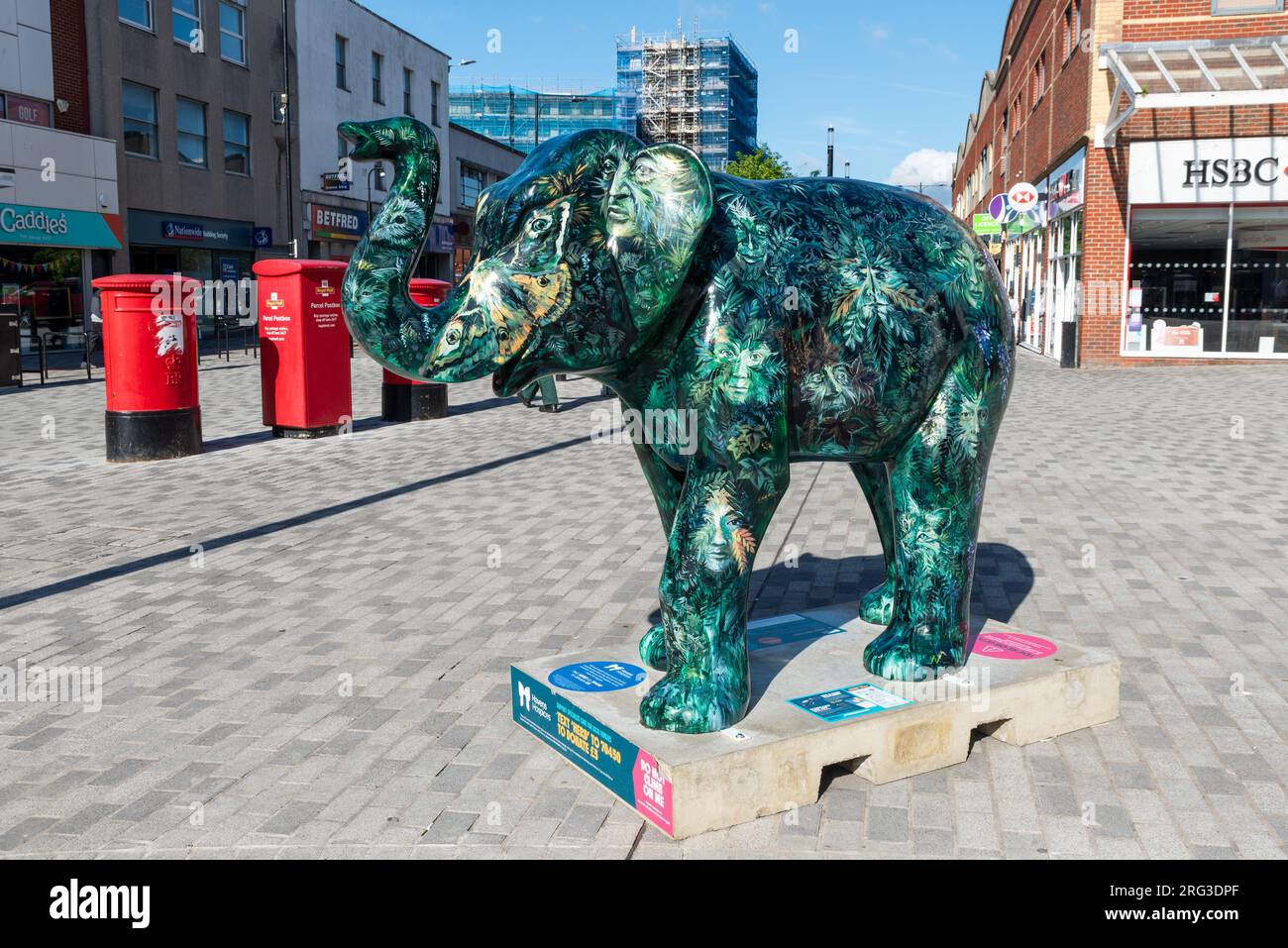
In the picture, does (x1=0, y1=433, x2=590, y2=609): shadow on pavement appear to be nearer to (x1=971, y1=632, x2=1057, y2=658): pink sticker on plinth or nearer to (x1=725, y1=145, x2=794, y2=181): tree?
(x1=971, y1=632, x2=1057, y2=658): pink sticker on plinth

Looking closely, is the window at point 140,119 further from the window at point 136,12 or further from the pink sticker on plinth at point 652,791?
the pink sticker on plinth at point 652,791

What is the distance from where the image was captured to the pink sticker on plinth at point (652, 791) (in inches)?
117

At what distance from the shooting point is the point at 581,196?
9.40 feet

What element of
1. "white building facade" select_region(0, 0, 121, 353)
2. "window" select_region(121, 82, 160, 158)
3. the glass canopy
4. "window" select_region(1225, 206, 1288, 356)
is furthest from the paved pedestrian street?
"window" select_region(121, 82, 160, 158)

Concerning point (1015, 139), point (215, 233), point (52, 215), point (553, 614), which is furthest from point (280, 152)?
point (553, 614)

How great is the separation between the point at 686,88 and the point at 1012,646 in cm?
8222

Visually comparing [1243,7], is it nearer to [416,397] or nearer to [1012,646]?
[416,397]

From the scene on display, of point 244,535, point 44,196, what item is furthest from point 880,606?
point 44,196

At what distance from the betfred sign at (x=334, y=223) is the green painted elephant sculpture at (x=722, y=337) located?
27.8m

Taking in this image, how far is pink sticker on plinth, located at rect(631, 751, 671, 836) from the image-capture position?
2.97 m

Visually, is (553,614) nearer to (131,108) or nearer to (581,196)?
(581,196)

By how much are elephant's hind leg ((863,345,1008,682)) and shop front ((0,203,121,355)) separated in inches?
830

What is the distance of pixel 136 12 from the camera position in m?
24.0

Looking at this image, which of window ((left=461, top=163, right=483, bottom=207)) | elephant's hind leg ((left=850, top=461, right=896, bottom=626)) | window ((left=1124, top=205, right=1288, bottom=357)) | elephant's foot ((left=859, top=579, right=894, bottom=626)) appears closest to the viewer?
elephant's hind leg ((left=850, top=461, right=896, bottom=626))
